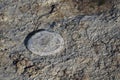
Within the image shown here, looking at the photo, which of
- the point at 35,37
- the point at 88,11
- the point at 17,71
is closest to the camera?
the point at 17,71

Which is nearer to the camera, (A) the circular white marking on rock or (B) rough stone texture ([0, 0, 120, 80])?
(B) rough stone texture ([0, 0, 120, 80])

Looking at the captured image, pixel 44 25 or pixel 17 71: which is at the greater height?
pixel 44 25

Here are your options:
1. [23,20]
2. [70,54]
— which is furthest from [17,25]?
[70,54]

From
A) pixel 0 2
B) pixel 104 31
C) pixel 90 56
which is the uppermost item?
pixel 0 2

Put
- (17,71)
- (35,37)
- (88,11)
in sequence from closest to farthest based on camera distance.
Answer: (17,71)
(35,37)
(88,11)

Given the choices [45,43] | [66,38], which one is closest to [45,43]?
[45,43]

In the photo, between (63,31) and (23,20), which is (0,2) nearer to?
(23,20)
